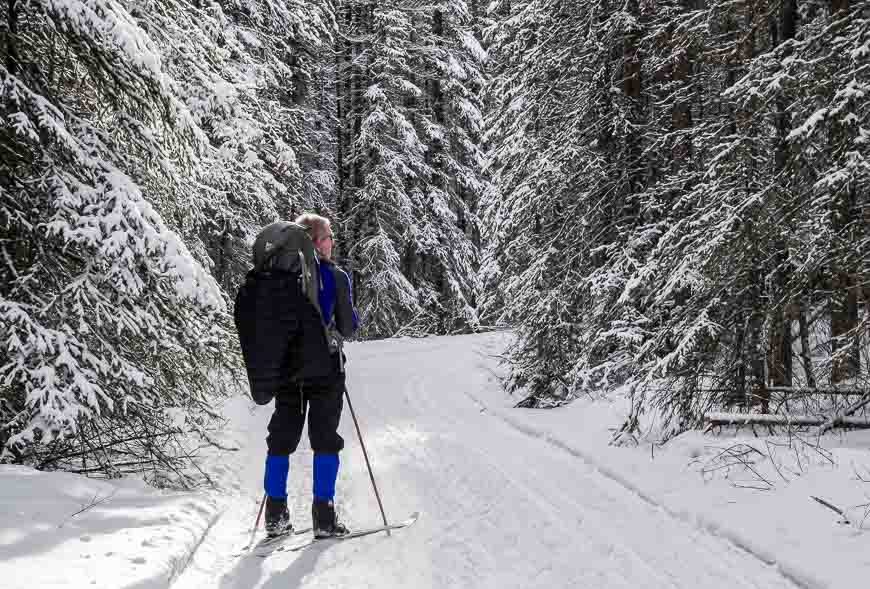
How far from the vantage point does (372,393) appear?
1278 centimetres

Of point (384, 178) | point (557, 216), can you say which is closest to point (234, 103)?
point (557, 216)

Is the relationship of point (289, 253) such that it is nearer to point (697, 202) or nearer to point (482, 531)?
point (482, 531)

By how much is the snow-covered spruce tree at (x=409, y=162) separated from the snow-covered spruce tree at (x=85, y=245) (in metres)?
17.4

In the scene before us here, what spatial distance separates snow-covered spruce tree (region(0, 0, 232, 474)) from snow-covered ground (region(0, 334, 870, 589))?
2.09ft

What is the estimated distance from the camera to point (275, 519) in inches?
194

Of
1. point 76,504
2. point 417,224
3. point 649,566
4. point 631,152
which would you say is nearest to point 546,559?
point 649,566

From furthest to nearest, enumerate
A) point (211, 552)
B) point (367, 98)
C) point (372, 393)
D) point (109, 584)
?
point (367, 98), point (372, 393), point (211, 552), point (109, 584)

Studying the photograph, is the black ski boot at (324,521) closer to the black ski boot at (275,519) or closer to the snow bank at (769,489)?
the black ski boot at (275,519)

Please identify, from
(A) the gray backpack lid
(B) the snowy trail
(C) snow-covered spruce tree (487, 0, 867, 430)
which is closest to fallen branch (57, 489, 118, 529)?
(B) the snowy trail

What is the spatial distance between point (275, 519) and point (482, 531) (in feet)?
5.03

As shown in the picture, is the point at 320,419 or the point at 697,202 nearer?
the point at 320,419

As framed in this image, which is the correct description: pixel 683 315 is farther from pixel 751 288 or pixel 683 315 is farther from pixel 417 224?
pixel 417 224

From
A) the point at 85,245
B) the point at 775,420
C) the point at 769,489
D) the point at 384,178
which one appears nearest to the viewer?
the point at 769,489

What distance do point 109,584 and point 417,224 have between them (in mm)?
21672
